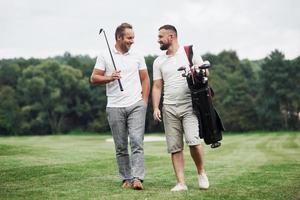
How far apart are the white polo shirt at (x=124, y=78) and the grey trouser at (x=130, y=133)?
109mm

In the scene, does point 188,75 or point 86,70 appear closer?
point 188,75

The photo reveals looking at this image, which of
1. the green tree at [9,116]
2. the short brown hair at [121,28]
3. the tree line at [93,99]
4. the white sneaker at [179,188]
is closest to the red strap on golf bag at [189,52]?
the short brown hair at [121,28]

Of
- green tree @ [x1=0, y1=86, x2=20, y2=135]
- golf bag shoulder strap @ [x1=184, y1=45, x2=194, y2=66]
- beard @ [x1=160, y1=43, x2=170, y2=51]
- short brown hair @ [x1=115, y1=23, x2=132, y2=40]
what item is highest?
short brown hair @ [x1=115, y1=23, x2=132, y2=40]

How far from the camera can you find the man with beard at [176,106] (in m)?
7.75

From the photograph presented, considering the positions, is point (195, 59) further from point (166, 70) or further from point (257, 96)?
point (257, 96)

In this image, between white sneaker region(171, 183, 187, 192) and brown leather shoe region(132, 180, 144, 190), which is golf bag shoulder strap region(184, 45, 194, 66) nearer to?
white sneaker region(171, 183, 187, 192)

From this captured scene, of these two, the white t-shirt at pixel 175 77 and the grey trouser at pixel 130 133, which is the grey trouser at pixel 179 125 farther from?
the grey trouser at pixel 130 133

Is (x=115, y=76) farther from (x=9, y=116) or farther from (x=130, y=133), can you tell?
(x=9, y=116)

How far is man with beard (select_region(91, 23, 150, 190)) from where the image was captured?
321 inches

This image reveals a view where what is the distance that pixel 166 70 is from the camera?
25.8ft

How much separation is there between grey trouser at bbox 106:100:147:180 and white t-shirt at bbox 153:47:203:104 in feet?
1.90

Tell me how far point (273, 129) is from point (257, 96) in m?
5.75

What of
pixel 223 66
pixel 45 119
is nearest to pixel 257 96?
pixel 223 66

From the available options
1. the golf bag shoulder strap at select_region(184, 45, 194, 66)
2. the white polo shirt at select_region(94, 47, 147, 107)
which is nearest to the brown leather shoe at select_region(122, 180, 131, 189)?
the white polo shirt at select_region(94, 47, 147, 107)
